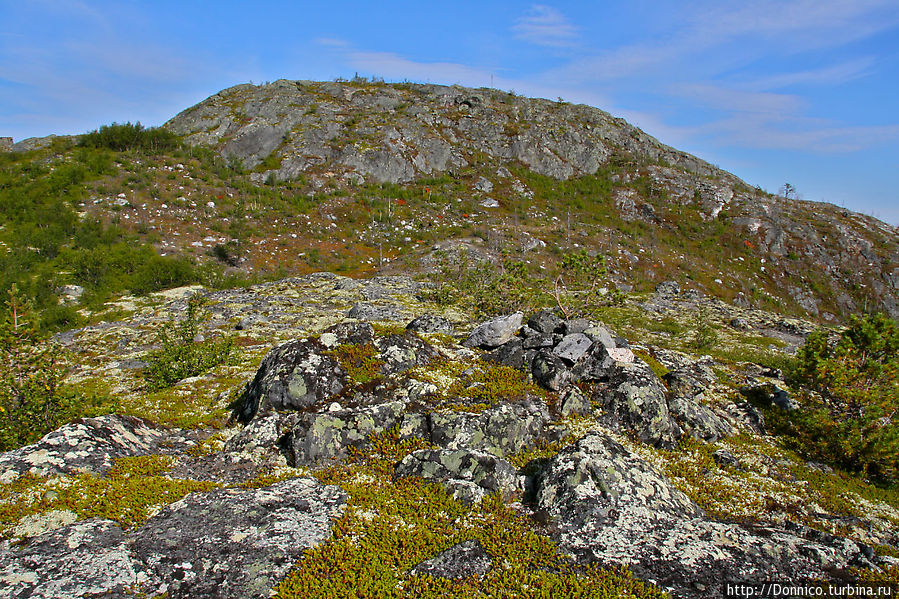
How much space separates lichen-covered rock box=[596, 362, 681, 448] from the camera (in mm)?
15000

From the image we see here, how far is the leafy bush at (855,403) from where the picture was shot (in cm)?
Result: 1416

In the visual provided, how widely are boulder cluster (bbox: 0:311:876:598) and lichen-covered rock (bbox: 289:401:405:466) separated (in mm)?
43

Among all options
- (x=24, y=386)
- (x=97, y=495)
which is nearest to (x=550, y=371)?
(x=97, y=495)

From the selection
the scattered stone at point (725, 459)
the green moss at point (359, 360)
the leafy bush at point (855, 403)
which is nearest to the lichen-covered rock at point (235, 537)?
the green moss at point (359, 360)

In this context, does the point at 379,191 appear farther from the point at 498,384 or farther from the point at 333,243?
the point at 498,384

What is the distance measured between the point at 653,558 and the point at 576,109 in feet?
523

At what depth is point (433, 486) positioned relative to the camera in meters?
11.1

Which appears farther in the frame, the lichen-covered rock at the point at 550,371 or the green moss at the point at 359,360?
the lichen-covered rock at the point at 550,371

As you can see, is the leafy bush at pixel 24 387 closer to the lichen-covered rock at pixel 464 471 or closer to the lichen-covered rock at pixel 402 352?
the lichen-covered rock at pixel 402 352

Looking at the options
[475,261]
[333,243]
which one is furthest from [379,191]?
[475,261]

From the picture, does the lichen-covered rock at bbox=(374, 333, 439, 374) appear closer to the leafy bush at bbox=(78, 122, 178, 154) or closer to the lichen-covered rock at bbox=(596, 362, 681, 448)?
the lichen-covered rock at bbox=(596, 362, 681, 448)

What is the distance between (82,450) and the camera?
11.2 metres

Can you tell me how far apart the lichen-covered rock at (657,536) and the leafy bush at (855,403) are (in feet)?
22.6

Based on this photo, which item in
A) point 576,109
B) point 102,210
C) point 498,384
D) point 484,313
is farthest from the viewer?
point 576,109
